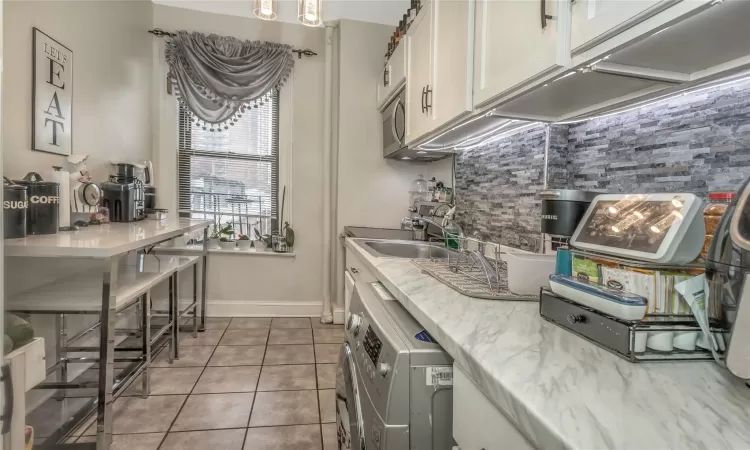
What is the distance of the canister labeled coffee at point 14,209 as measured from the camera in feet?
4.23

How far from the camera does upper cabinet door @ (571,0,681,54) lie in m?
0.70

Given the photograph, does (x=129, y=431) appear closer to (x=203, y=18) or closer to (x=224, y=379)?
(x=224, y=379)

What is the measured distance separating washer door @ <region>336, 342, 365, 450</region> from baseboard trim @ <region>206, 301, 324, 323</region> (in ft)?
6.82

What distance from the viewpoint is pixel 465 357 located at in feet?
2.21

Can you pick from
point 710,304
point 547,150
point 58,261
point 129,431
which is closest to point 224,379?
point 129,431

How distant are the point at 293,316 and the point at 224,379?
1235 mm

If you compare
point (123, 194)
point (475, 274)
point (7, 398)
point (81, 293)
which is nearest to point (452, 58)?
point (475, 274)

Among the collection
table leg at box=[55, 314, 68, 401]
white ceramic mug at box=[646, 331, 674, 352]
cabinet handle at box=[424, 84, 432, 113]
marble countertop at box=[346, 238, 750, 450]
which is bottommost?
table leg at box=[55, 314, 68, 401]

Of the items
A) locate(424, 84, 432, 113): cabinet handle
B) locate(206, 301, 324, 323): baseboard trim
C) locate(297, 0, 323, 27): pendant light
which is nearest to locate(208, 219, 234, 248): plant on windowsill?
locate(206, 301, 324, 323): baseboard trim

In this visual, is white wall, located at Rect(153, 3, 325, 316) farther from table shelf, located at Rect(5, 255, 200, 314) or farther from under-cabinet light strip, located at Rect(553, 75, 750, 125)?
under-cabinet light strip, located at Rect(553, 75, 750, 125)

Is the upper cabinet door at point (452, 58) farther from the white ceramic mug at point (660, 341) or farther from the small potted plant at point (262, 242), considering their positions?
the small potted plant at point (262, 242)

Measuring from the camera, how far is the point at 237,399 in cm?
201

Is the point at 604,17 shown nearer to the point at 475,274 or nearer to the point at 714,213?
the point at 714,213

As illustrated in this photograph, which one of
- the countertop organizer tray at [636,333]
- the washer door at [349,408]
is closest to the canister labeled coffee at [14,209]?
the washer door at [349,408]
